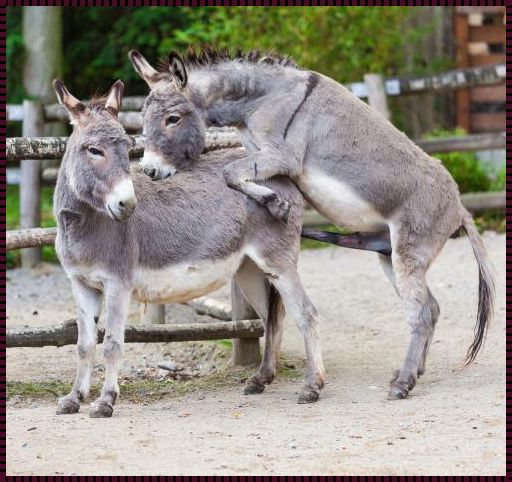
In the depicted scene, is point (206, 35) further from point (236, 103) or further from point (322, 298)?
point (236, 103)

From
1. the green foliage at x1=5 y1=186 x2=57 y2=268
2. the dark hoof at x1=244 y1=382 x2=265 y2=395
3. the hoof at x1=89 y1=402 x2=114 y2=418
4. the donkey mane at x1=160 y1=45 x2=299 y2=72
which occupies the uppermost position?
the donkey mane at x1=160 y1=45 x2=299 y2=72

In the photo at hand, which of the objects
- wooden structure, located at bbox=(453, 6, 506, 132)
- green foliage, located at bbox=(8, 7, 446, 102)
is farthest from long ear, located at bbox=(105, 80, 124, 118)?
wooden structure, located at bbox=(453, 6, 506, 132)

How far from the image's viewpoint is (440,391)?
562 cm

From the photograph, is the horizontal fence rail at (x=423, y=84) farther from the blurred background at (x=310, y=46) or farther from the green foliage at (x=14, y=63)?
the green foliage at (x=14, y=63)

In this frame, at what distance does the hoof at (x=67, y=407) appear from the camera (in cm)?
528

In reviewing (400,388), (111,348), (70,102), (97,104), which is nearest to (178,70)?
(97,104)

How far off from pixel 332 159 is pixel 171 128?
0.98 meters

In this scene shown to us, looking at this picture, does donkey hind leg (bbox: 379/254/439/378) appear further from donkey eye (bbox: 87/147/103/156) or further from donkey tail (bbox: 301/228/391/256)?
donkey eye (bbox: 87/147/103/156)

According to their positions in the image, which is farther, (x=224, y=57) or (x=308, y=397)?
(x=224, y=57)

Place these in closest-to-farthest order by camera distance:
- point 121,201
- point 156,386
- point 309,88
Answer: point 121,201 < point 309,88 < point 156,386

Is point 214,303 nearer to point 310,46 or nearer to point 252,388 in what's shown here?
point 252,388

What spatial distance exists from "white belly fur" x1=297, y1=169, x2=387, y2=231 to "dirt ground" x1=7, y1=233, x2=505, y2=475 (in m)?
1.03

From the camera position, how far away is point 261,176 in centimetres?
559

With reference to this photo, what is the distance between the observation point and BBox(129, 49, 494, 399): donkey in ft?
18.6
